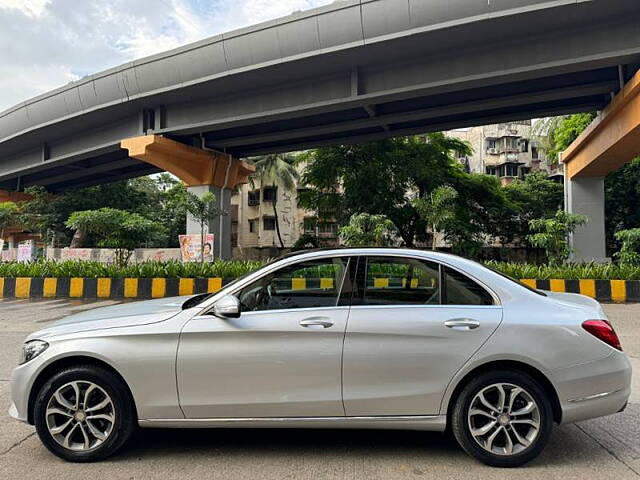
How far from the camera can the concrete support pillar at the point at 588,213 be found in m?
16.5

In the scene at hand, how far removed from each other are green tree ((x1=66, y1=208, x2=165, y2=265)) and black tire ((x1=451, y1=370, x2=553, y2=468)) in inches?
562

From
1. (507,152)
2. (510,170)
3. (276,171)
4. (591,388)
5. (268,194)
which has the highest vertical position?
(507,152)

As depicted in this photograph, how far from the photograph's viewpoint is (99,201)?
31.4 metres

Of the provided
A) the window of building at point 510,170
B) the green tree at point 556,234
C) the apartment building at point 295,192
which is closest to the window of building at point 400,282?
the green tree at point 556,234

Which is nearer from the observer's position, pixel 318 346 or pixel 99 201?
pixel 318 346

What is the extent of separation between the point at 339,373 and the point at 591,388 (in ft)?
5.52

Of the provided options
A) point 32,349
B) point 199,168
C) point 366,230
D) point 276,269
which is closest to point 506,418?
point 276,269

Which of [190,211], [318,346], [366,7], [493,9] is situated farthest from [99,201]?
[318,346]

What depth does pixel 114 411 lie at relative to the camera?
3.05m

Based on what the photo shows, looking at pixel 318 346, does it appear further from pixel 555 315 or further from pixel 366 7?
pixel 366 7

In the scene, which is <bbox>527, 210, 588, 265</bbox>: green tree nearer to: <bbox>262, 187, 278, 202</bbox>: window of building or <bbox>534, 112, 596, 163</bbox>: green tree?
<bbox>534, 112, 596, 163</bbox>: green tree

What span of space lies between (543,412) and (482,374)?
17.7 inches

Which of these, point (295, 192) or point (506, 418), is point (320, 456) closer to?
point (506, 418)

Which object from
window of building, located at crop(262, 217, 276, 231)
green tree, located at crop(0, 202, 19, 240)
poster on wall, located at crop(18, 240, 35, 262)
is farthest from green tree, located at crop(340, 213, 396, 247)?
window of building, located at crop(262, 217, 276, 231)
